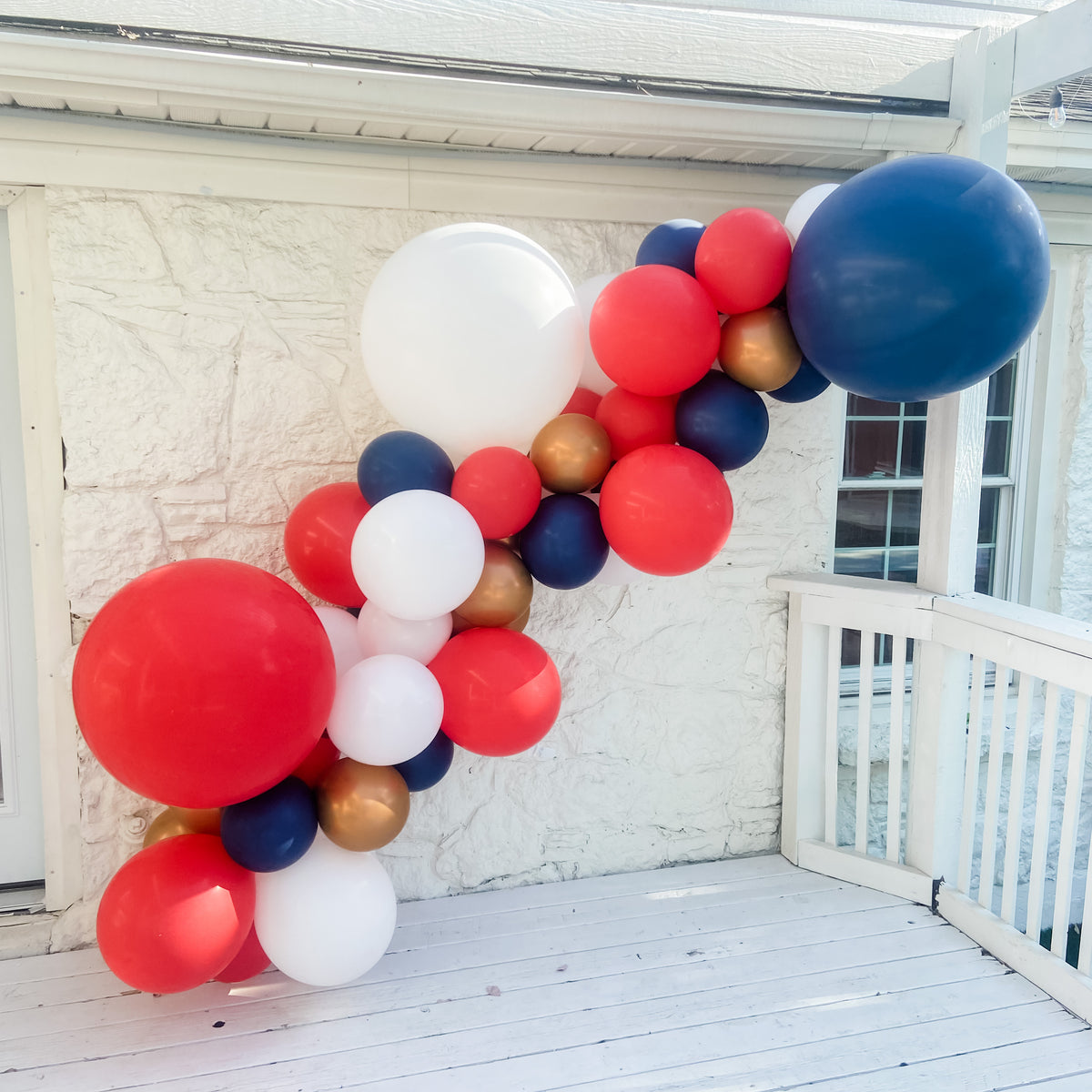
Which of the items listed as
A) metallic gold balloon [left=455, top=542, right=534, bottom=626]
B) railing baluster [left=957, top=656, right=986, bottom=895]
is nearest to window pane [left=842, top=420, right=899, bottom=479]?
railing baluster [left=957, top=656, right=986, bottom=895]

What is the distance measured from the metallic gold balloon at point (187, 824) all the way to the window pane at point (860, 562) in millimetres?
2323

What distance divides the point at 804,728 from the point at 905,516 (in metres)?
0.98

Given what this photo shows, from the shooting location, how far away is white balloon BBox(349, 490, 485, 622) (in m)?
1.89

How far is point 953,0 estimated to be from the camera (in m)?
2.72

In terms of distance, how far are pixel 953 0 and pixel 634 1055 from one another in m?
3.16

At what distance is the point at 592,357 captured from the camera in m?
2.26

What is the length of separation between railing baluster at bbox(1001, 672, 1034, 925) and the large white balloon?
1.52 meters

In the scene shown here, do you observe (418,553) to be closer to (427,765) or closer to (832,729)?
(427,765)

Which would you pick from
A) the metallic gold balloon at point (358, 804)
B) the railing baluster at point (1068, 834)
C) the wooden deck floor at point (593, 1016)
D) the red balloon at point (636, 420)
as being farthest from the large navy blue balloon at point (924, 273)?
the wooden deck floor at point (593, 1016)

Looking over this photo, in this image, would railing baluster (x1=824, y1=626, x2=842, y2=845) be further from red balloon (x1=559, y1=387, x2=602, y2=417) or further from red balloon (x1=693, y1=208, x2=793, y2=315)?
red balloon (x1=693, y1=208, x2=793, y2=315)

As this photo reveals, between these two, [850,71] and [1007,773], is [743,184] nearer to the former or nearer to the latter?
[850,71]

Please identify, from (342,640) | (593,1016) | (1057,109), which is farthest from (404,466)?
(1057,109)

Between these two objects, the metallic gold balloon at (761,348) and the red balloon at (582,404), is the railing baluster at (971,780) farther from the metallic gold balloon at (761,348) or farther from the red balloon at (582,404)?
the red balloon at (582,404)

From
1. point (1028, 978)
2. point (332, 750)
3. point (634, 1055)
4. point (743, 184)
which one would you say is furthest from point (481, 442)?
point (1028, 978)
